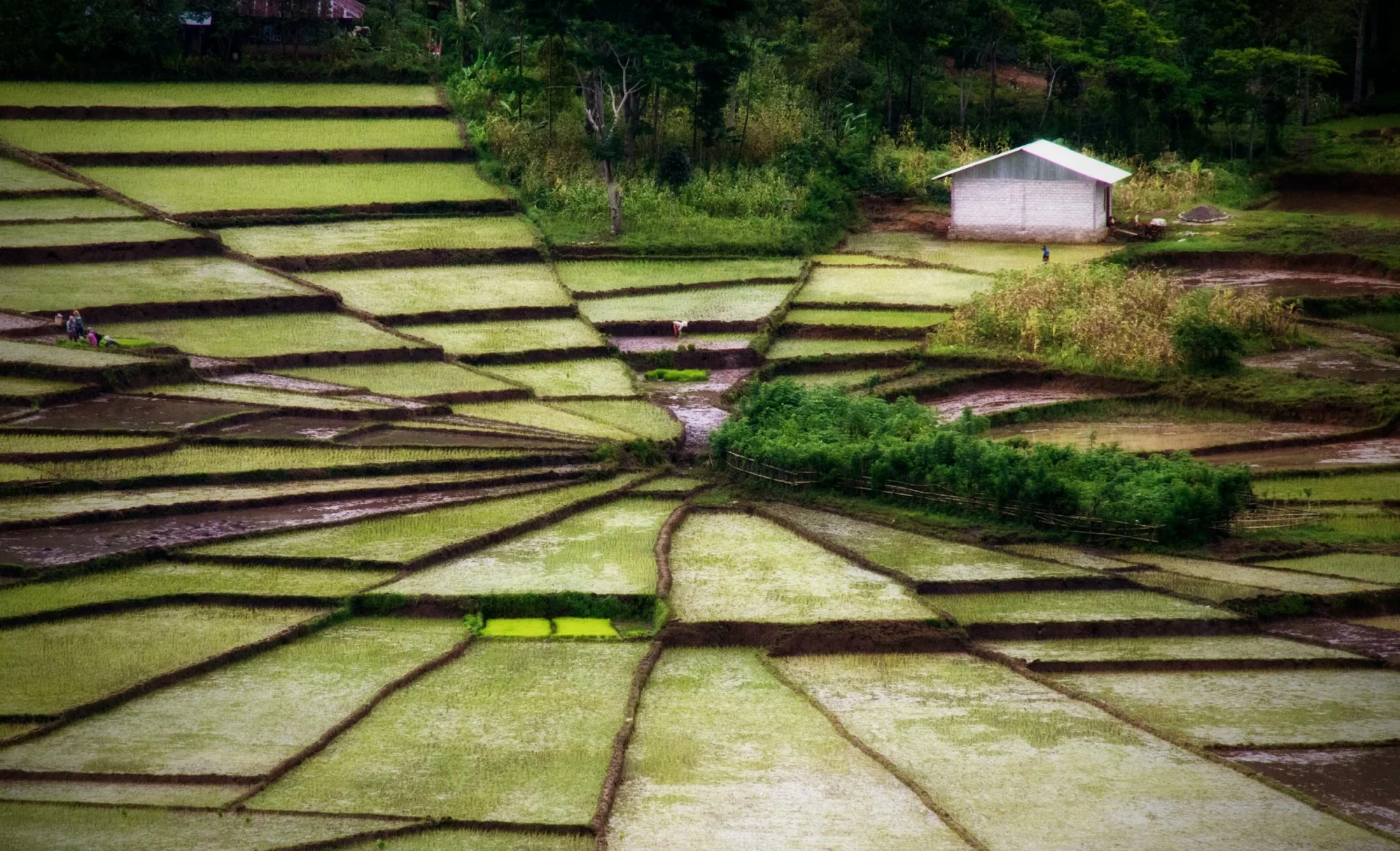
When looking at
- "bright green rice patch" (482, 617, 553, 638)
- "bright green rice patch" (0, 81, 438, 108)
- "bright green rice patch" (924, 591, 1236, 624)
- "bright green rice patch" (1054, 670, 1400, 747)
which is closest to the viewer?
"bright green rice patch" (1054, 670, 1400, 747)

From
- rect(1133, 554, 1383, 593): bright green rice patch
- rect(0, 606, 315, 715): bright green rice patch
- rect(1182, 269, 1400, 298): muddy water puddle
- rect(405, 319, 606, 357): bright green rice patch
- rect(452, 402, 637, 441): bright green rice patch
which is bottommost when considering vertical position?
rect(0, 606, 315, 715): bright green rice patch

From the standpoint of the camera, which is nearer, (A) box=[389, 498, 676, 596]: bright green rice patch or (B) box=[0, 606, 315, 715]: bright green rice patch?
(B) box=[0, 606, 315, 715]: bright green rice patch

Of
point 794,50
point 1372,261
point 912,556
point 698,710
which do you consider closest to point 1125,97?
point 794,50

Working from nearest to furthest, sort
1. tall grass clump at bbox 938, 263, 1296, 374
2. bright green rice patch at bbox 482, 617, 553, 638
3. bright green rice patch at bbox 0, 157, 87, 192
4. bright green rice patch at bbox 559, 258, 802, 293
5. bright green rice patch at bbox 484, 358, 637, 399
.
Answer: bright green rice patch at bbox 482, 617, 553, 638, bright green rice patch at bbox 484, 358, 637, 399, tall grass clump at bbox 938, 263, 1296, 374, bright green rice patch at bbox 559, 258, 802, 293, bright green rice patch at bbox 0, 157, 87, 192

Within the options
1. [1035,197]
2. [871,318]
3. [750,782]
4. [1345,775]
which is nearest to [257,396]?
[871,318]

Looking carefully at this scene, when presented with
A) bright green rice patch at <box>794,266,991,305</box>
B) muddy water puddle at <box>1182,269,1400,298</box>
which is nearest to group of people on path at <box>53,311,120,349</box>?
bright green rice patch at <box>794,266,991,305</box>

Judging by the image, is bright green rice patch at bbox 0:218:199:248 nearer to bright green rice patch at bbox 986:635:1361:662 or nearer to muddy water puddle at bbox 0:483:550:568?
muddy water puddle at bbox 0:483:550:568

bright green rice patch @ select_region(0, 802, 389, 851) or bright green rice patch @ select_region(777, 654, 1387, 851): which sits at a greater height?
bright green rice patch @ select_region(0, 802, 389, 851)
